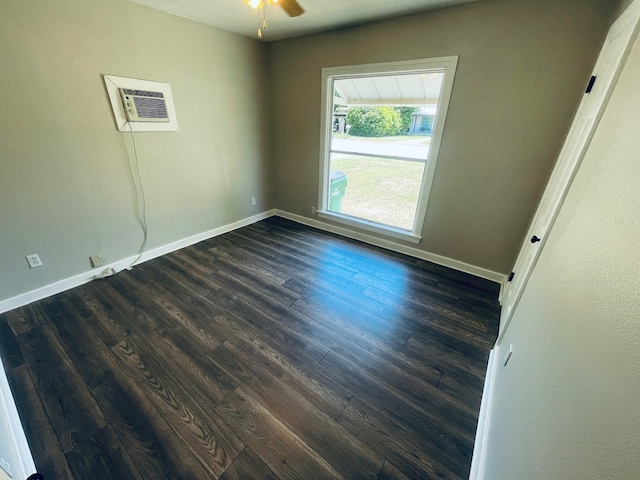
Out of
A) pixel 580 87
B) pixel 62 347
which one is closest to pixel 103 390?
pixel 62 347

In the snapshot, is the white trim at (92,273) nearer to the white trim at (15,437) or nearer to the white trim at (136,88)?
the white trim at (15,437)

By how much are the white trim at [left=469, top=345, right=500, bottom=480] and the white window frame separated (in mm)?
1617

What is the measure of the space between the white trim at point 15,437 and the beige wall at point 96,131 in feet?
3.88

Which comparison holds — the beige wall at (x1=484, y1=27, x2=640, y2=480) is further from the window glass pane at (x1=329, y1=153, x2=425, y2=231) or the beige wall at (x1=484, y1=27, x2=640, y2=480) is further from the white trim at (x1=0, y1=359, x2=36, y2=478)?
the white trim at (x1=0, y1=359, x2=36, y2=478)

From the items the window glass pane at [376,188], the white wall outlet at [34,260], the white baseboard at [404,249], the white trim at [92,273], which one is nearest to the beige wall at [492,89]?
the white baseboard at [404,249]

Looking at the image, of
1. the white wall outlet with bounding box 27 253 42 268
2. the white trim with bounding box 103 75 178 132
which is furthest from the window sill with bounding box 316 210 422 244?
the white wall outlet with bounding box 27 253 42 268

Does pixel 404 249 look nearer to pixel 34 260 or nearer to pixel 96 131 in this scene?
pixel 96 131

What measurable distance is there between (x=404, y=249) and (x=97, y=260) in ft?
11.1

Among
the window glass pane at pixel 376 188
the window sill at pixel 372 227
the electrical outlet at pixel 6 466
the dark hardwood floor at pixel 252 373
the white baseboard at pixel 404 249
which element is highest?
the window glass pane at pixel 376 188

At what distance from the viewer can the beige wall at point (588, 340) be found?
19.1 inches

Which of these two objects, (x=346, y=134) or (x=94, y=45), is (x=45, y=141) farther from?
(x=346, y=134)

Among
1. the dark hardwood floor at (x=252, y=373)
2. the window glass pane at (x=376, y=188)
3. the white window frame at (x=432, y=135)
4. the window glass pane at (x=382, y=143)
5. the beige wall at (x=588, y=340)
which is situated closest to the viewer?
the beige wall at (x=588, y=340)

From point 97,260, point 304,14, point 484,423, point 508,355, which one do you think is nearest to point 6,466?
point 97,260

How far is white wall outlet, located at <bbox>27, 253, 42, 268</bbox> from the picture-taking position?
209 centimetres
